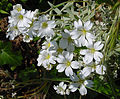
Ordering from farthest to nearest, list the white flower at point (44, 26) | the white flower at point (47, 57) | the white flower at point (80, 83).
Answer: the white flower at point (80, 83) < the white flower at point (47, 57) < the white flower at point (44, 26)

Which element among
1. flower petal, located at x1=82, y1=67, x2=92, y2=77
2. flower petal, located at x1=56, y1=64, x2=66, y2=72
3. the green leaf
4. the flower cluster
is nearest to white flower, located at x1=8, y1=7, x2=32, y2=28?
the flower cluster

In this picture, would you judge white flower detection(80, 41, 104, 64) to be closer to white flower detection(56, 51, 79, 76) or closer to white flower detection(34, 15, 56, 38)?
white flower detection(56, 51, 79, 76)

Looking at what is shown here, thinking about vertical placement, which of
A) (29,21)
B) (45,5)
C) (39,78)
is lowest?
(39,78)

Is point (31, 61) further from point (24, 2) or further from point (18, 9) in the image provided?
point (18, 9)

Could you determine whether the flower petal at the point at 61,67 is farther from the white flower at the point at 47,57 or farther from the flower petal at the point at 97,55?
the flower petal at the point at 97,55

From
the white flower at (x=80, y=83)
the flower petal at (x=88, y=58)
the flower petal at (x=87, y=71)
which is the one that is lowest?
the white flower at (x=80, y=83)

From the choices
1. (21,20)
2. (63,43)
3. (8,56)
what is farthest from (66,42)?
(8,56)

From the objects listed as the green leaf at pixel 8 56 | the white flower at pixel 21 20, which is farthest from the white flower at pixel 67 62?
the green leaf at pixel 8 56

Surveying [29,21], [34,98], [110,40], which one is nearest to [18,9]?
[29,21]
